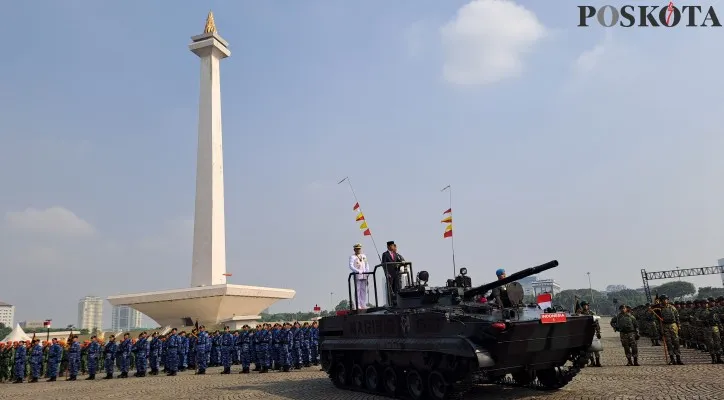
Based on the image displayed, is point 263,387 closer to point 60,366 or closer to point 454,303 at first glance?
point 454,303

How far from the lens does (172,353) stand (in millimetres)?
16406

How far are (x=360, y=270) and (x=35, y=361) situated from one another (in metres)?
12.2

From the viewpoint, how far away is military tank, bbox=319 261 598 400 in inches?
310

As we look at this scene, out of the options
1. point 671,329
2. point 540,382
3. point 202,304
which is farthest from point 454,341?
point 202,304

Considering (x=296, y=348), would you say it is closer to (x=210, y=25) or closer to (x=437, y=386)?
(x=437, y=386)

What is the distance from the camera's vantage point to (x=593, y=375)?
1105 centimetres

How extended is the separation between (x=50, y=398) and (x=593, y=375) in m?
11.7

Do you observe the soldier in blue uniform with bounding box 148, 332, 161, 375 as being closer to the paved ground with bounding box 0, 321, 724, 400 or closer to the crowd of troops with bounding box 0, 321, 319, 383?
the crowd of troops with bounding box 0, 321, 319, 383

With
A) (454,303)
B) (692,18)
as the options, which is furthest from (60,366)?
(692,18)

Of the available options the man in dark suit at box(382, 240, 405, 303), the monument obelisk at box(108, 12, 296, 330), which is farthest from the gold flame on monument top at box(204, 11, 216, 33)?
the man in dark suit at box(382, 240, 405, 303)

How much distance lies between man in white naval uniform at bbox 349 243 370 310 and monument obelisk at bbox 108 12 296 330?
24382 millimetres

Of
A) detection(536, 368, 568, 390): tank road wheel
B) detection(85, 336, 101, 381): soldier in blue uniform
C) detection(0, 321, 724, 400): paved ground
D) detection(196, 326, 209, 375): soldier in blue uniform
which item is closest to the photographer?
detection(0, 321, 724, 400): paved ground

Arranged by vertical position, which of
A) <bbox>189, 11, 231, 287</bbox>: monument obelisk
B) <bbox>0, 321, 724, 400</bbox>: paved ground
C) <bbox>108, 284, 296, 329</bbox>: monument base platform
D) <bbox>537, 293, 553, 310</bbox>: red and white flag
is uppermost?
<bbox>189, 11, 231, 287</bbox>: monument obelisk

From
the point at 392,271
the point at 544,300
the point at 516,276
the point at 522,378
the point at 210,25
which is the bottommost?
the point at 522,378
